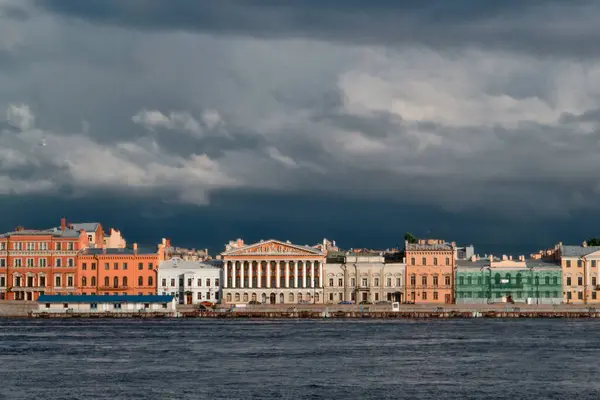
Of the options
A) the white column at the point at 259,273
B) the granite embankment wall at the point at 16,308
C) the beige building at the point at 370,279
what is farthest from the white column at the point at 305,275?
the granite embankment wall at the point at 16,308

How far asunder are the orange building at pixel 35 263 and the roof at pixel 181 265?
10.1 meters

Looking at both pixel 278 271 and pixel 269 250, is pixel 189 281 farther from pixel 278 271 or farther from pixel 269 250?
pixel 278 271

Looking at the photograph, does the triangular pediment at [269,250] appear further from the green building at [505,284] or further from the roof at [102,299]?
the green building at [505,284]

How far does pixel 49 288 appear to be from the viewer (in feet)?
477

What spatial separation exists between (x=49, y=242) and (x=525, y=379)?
93.8 metres

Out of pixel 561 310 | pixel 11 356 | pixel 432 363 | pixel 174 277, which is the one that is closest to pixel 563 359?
pixel 432 363

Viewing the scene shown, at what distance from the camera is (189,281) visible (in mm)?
148875

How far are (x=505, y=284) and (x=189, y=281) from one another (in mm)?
35463

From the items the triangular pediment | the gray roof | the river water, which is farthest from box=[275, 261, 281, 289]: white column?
the river water

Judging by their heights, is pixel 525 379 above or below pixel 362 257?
below

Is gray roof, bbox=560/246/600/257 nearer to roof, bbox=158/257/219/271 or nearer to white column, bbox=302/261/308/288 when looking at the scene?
white column, bbox=302/261/308/288

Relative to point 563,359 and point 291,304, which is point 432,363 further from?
point 291,304

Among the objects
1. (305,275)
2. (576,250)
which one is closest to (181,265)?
(305,275)

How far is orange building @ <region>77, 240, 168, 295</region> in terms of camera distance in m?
146
